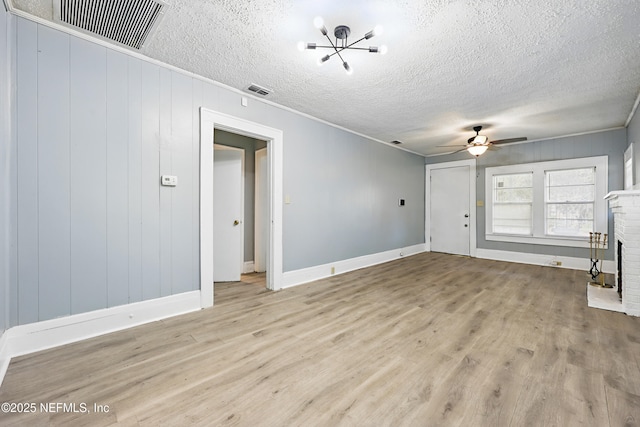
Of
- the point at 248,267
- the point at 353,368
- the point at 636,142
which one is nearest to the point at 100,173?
the point at 353,368

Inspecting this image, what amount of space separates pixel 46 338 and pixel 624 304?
18.6 ft

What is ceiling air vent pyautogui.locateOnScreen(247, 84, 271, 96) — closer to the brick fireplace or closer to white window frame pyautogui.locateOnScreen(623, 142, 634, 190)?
the brick fireplace

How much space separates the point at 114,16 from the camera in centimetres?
205

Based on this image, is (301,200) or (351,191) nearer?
(301,200)

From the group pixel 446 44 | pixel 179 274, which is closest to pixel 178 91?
pixel 179 274

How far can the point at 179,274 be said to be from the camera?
2.86 meters

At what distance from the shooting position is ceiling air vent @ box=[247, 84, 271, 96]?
Result: 3213 millimetres

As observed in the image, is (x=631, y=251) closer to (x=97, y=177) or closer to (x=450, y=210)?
(x=450, y=210)

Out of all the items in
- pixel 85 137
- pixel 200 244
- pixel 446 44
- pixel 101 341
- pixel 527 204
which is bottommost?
pixel 101 341

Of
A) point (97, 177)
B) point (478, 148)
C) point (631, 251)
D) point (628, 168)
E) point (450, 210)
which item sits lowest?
point (631, 251)

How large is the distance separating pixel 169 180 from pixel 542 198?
6658 millimetres

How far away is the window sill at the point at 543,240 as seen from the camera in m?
5.01

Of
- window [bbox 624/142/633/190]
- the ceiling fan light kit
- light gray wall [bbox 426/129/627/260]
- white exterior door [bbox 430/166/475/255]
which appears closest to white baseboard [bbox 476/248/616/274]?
light gray wall [bbox 426/129/627/260]

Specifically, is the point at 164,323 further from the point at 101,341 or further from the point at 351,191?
the point at 351,191
